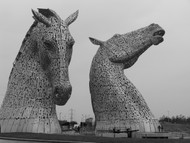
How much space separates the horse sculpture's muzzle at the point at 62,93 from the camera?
1738 cm

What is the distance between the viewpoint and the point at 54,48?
18.1 metres

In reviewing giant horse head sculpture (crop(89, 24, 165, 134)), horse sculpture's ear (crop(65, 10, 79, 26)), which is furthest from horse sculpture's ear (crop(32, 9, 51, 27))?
giant horse head sculpture (crop(89, 24, 165, 134))

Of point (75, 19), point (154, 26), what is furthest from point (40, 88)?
point (154, 26)

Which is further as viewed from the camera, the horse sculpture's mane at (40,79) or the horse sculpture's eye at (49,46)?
the horse sculpture's eye at (49,46)

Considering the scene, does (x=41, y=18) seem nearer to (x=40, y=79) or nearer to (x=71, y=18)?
(x=71, y=18)

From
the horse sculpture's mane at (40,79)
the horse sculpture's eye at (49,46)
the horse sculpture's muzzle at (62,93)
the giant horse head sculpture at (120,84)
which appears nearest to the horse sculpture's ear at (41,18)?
the horse sculpture's mane at (40,79)

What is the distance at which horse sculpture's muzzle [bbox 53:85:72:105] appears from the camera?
684 inches

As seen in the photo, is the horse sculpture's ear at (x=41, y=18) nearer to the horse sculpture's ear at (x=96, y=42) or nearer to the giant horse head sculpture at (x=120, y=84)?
the giant horse head sculpture at (x=120, y=84)

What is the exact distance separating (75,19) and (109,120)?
689cm

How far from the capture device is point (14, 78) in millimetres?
19969

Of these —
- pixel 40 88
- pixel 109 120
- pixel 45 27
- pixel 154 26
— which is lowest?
pixel 109 120

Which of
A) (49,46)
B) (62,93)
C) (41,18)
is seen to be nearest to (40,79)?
(49,46)

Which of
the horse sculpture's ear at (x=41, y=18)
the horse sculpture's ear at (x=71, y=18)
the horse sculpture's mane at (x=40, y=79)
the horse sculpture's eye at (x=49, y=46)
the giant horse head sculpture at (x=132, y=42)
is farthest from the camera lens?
the giant horse head sculpture at (x=132, y=42)

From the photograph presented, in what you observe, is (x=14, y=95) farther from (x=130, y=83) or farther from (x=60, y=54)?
(x=130, y=83)
